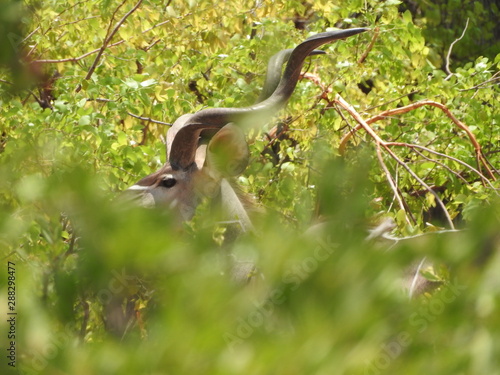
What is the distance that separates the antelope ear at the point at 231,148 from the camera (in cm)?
319

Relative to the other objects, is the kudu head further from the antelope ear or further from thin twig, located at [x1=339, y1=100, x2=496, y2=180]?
thin twig, located at [x1=339, y1=100, x2=496, y2=180]

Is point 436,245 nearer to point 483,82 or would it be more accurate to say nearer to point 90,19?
point 90,19

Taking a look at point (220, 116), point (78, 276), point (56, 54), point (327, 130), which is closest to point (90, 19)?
point (56, 54)

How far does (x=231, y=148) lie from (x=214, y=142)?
9cm

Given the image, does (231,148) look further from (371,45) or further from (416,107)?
(371,45)

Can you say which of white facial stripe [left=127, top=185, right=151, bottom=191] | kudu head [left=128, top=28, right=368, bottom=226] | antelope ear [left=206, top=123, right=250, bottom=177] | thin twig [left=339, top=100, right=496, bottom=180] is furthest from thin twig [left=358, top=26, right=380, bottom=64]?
white facial stripe [left=127, top=185, right=151, bottom=191]

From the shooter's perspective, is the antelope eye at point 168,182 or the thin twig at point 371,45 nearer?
the antelope eye at point 168,182

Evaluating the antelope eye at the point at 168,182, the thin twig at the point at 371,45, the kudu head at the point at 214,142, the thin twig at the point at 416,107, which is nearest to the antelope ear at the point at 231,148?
the kudu head at the point at 214,142

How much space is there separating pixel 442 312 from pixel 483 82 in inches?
146

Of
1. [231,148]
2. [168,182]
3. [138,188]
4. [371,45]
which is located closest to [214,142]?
[231,148]

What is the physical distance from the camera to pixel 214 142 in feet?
10.8

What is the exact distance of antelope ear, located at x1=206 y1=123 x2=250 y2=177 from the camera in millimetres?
3186

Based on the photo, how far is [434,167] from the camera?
4.13 m

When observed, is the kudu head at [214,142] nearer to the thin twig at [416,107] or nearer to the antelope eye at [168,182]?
the antelope eye at [168,182]
